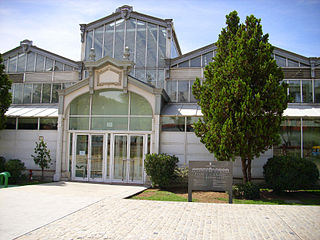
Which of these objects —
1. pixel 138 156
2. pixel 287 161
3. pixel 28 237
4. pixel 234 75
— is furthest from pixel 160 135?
pixel 28 237

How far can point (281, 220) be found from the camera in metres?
7.03

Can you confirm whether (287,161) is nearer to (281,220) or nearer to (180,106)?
(281,220)

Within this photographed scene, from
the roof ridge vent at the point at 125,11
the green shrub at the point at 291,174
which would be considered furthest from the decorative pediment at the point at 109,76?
the green shrub at the point at 291,174

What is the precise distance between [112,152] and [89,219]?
24.4 ft

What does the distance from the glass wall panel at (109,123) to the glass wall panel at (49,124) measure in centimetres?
241

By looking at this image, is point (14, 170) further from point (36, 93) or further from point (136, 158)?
point (36, 93)

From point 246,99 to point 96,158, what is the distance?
823 centimetres

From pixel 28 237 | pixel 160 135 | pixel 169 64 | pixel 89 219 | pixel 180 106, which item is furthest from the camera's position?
pixel 169 64

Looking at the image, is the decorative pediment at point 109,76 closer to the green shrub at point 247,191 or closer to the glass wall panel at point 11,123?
the glass wall panel at point 11,123

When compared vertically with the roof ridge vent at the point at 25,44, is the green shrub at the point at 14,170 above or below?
below

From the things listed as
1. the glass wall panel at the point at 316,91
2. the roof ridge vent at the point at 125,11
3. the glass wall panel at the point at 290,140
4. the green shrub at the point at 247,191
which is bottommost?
the green shrub at the point at 247,191

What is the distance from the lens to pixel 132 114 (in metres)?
14.3

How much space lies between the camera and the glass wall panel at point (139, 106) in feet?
46.7

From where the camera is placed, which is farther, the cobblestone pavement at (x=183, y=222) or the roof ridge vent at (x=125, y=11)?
the roof ridge vent at (x=125, y=11)
